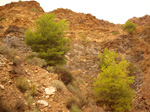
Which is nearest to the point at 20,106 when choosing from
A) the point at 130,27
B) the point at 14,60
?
the point at 14,60

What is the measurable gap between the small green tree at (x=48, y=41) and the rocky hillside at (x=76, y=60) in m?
2.71

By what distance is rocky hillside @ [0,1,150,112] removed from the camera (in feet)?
17.1

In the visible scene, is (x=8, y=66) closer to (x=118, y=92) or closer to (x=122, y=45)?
(x=118, y=92)

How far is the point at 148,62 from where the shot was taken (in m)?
18.3

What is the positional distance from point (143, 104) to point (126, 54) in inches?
454

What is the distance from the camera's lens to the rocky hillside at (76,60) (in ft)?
17.1

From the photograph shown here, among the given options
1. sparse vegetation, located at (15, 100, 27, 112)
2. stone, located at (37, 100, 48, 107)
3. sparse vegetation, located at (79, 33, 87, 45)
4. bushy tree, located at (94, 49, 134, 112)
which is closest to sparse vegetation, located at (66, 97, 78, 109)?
stone, located at (37, 100, 48, 107)

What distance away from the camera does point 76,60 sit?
20344 mm

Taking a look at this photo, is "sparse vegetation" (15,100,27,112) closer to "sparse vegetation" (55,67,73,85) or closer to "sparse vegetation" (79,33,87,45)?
"sparse vegetation" (55,67,73,85)

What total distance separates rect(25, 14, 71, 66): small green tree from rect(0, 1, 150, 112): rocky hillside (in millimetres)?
2713

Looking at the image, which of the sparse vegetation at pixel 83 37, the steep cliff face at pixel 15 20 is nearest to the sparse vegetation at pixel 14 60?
the steep cliff face at pixel 15 20

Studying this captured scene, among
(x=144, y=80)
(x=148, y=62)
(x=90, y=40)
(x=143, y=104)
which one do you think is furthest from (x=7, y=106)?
(x=90, y=40)

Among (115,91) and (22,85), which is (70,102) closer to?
(22,85)

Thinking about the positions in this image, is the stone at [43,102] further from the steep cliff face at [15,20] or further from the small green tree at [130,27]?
the small green tree at [130,27]
